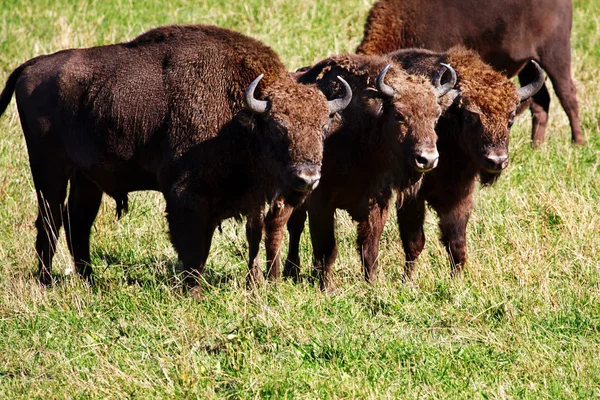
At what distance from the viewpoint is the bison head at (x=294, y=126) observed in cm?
647

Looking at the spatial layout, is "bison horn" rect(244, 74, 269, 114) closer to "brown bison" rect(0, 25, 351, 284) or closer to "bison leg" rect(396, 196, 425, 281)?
"brown bison" rect(0, 25, 351, 284)

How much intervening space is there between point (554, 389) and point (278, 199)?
2.71m

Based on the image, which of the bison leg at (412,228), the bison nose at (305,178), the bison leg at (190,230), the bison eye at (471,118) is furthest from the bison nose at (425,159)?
the bison leg at (190,230)

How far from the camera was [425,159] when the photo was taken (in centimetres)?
679

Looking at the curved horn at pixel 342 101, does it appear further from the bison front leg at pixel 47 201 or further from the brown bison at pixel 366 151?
the bison front leg at pixel 47 201

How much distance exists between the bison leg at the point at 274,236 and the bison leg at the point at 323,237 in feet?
0.95

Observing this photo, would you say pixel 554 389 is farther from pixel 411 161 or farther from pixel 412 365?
pixel 411 161

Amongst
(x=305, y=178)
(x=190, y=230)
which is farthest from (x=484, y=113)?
(x=190, y=230)

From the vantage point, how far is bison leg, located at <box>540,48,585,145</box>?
1207 cm

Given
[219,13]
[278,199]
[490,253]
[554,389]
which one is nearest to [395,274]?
[490,253]

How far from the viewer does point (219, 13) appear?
15.1 m

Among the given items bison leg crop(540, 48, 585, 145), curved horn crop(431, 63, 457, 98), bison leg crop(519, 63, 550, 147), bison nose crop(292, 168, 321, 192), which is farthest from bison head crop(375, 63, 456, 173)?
bison leg crop(540, 48, 585, 145)

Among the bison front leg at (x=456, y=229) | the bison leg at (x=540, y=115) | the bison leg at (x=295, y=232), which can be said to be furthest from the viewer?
the bison leg at (x=540, y=115)

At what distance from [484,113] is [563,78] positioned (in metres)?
5.41
